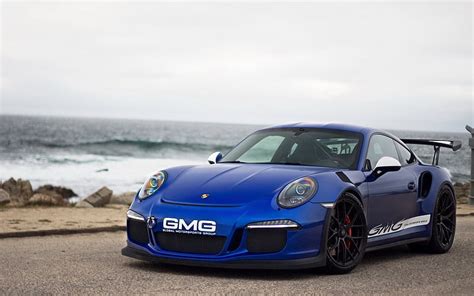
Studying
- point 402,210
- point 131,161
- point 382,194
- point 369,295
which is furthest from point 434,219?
point 131,161

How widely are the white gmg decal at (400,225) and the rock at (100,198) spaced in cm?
920

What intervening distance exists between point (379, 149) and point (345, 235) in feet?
5.16

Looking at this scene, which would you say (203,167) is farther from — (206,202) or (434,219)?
(434,219)

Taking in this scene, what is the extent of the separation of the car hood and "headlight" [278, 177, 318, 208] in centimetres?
7

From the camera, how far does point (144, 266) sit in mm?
7906

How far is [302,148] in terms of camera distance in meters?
8.64

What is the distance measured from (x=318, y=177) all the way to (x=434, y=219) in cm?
254

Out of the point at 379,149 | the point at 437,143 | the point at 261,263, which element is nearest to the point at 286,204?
the point at 261,263

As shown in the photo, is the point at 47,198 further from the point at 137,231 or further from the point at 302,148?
the point at 137,231

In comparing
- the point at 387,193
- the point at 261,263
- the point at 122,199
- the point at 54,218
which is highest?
the point at 387,193

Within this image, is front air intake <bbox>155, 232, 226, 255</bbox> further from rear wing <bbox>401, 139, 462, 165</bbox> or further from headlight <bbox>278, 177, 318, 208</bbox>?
rear wing <bbox>401, 139, 462, 165</bbox>

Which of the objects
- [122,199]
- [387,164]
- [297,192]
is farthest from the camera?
[122,199]

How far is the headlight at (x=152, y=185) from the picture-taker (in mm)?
7953

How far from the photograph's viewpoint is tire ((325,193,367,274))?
758 centimetres
